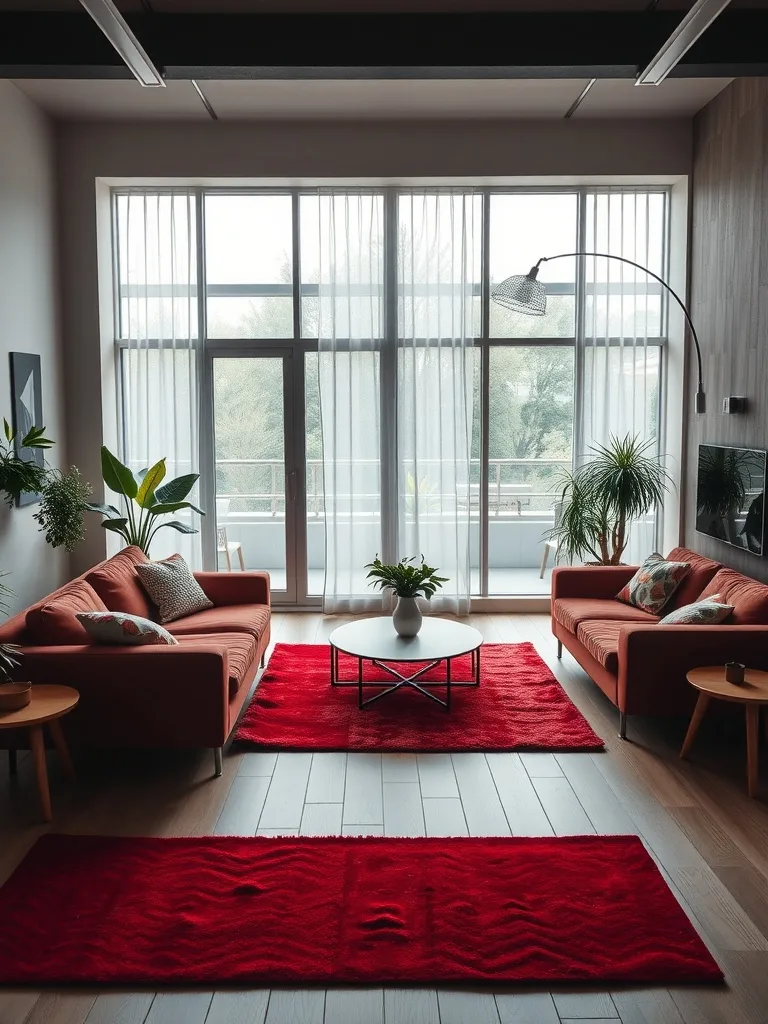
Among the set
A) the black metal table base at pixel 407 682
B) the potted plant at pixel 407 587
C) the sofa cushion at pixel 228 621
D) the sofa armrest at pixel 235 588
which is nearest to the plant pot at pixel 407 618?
the potted plant at pixel 407 587

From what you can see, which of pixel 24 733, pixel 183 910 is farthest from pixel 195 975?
pixel 24 733

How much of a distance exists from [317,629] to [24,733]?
2.94 m

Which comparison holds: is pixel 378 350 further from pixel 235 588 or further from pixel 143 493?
pixel 235 588

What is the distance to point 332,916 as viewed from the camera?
111 inches

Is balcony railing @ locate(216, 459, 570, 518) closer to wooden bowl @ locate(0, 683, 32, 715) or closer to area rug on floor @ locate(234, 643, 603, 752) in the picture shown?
area rug on floor @ locate(234, 643, 603, 752)

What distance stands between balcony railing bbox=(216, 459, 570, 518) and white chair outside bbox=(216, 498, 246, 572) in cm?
6

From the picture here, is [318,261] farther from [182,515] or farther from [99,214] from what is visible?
[182,515]

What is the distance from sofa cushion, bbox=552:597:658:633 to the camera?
17.0 ft

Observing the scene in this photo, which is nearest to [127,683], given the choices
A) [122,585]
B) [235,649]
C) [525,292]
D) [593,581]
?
[235,649]

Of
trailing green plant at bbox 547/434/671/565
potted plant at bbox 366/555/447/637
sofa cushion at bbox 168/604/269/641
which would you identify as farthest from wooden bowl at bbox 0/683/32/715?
trailing green plant at bbox 547/434/671/565

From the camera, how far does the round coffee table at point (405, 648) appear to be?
4656 mm

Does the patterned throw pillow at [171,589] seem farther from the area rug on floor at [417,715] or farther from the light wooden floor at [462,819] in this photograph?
the light wooden floor at [462,819]

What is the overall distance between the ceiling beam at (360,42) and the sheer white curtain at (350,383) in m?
2.36

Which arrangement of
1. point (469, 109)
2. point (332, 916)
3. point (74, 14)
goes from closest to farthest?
1. point (332, 916)
2. point (74, 14)
3. point (469, 109)
